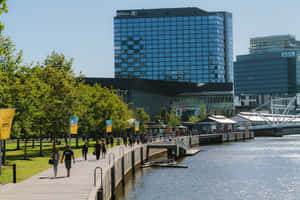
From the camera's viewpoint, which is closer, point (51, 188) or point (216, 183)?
point (51, 188)

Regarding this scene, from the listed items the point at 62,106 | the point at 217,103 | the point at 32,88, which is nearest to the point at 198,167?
the point at 62,106

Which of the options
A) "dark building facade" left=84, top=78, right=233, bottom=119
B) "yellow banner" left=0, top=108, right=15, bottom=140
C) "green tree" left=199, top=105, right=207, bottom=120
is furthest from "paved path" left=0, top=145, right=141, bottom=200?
"green tree" left=199, top=105, right=207, bottom=120

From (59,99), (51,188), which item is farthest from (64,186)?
(59,99)

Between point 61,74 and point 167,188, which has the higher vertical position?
point 61,74

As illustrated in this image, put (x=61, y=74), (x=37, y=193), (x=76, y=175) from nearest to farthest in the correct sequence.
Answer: (x=37, y=193)
(x=76, y=175)
(x=61, y=74)

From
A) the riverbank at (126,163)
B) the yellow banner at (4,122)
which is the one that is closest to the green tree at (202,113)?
the riverbank at (126,163)

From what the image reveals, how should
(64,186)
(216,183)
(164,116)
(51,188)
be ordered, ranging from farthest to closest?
(164,116)
(216,183)
(64,186)
(51,188)

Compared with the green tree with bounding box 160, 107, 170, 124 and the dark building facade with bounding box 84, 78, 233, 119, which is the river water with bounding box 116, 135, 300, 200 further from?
the dark building facade with bounding box 84, 78, 233, 119

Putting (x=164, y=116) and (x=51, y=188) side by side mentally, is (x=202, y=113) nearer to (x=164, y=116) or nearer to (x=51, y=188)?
(x=164, y=116)

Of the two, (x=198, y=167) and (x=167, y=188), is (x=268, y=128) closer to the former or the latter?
(x=198, y=167)

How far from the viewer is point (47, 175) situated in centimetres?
3048

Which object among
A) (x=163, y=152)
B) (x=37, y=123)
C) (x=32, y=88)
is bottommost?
(x=163, y=152)

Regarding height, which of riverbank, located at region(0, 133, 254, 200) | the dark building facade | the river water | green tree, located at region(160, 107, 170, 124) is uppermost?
the dark building facade

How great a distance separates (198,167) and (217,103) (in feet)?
413
